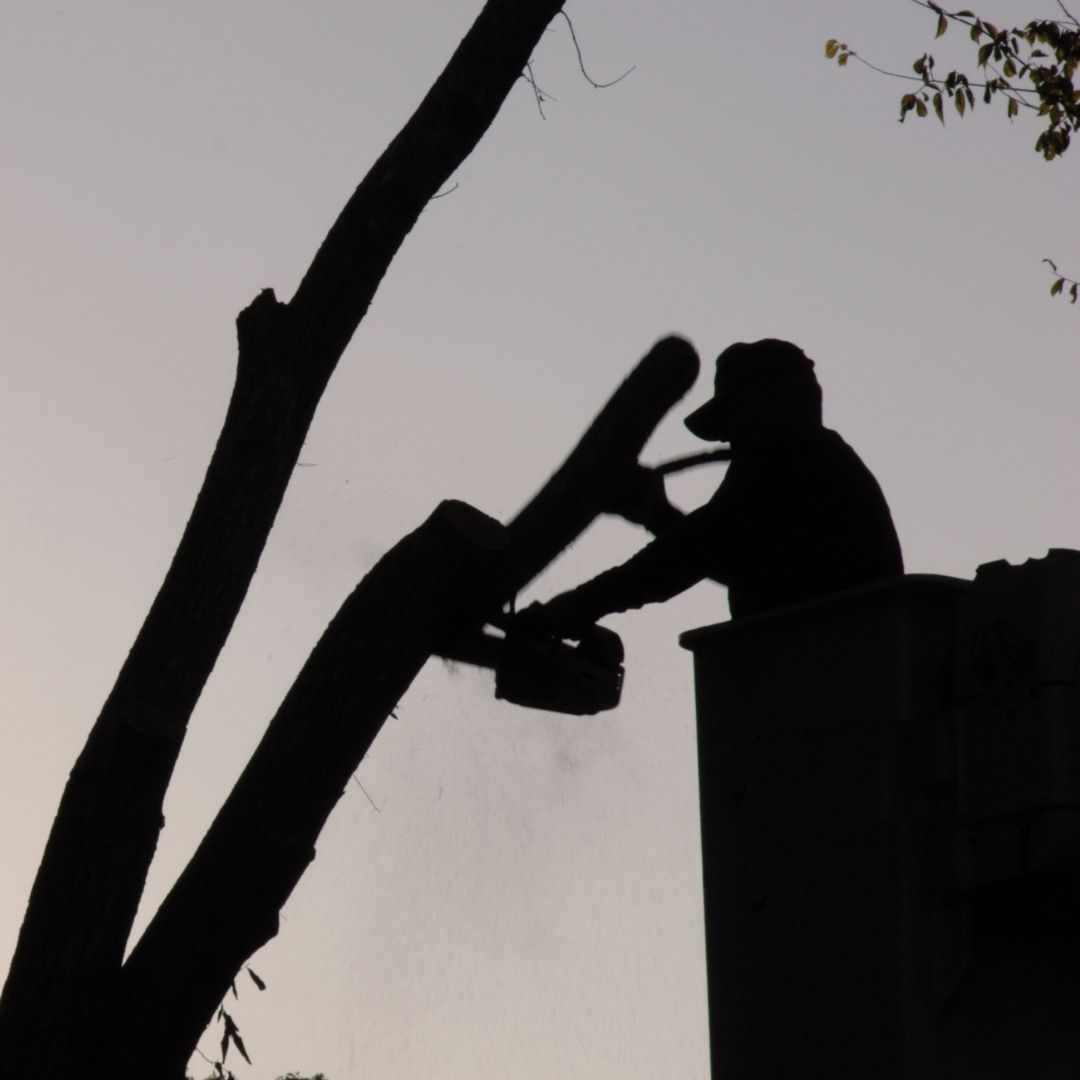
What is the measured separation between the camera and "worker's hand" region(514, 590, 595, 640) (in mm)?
3965

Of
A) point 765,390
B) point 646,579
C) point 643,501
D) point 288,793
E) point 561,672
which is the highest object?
point 765,390

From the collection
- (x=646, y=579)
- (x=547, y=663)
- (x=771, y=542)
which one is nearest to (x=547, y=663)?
(x=547, y=663)

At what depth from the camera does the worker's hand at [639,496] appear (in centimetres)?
443

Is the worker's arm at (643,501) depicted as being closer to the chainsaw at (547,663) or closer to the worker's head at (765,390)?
the worker's head at (765,390)

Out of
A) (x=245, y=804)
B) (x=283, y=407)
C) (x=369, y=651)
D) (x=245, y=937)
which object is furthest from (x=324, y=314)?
(x=245, y=937)

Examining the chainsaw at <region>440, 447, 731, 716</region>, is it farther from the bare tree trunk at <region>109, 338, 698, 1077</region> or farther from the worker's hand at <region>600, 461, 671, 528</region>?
the worker's hand at <region>600, 461, 671, 528</region>

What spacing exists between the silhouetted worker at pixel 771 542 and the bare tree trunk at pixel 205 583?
68 cm

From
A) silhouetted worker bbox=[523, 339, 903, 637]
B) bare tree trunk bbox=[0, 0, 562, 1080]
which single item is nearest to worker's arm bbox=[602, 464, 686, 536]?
silhouetted worker bbox=[523, 339, 903, 637]

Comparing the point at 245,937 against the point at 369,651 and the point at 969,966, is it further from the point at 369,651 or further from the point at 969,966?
the point at 969,966

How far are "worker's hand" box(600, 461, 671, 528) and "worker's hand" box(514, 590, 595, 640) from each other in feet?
1.58

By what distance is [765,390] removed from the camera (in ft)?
14.0

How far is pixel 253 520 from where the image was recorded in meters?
3.75

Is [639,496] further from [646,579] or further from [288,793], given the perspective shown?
[288,793]

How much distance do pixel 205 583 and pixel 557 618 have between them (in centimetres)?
76
